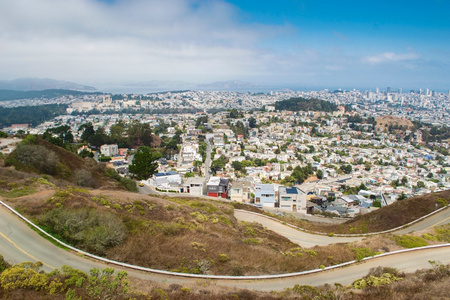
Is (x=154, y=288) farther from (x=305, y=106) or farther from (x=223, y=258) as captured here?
(x=305, y=106)

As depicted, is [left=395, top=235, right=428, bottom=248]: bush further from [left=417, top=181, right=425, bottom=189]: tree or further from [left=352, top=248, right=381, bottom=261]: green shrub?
[left=417, top=181, right=425, bottom=189]: tree

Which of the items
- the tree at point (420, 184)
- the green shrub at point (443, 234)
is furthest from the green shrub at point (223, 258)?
the tree at point (420, 184)

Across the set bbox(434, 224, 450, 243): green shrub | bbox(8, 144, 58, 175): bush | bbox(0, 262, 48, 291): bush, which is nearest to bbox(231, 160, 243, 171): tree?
bbox(8, 144, 58, 175): bush

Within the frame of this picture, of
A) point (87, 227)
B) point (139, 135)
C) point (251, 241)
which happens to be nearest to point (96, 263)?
point (87, 227)

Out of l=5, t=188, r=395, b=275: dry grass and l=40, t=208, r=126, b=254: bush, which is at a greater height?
l=40, t=208, r=126, b=254: bush

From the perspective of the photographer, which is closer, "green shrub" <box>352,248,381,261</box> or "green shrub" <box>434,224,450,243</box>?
"green shrub" <box>352,248,381,261</box>

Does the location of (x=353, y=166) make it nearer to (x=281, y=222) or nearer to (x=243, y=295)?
(x=281, y=222)

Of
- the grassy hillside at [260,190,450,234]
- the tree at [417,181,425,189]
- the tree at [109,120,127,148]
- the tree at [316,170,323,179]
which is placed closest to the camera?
the grassy hillside at [260,190,450,234]
